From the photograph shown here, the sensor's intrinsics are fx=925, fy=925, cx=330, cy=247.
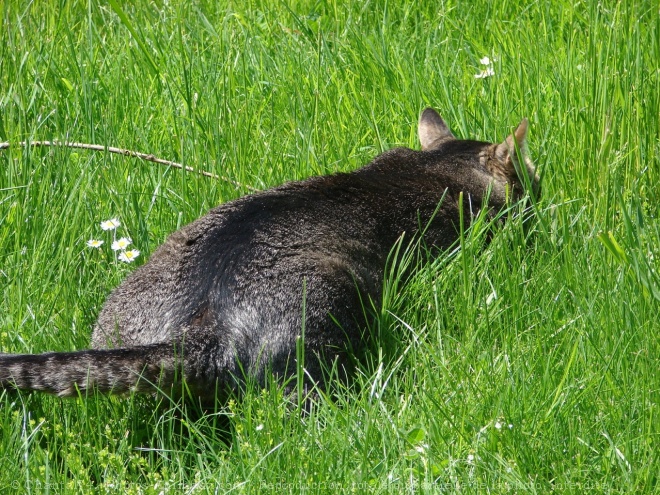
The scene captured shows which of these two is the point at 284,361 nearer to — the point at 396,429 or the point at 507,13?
the point at 396,429

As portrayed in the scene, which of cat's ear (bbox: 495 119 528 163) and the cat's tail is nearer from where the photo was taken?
the cat's tail

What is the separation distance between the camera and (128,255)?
365cm

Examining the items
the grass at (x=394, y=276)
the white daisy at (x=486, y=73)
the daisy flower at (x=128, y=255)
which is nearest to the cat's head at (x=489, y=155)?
the grass at (x=394, y=276)

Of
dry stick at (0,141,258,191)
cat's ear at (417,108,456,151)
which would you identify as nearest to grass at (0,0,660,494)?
dry stick at (0,141,258,191)

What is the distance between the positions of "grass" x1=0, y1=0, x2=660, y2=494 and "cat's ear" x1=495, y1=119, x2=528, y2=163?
0.13 m

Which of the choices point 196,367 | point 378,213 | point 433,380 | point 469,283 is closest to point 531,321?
point 469,283

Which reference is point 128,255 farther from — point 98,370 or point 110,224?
point 98,370

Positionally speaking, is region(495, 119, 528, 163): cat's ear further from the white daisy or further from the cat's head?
the white daisy

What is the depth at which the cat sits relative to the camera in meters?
2.76

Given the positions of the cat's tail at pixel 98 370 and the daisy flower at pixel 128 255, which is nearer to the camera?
the cat's tail at pixel 98 370

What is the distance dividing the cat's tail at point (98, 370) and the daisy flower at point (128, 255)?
87cm

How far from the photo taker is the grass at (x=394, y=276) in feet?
8.28

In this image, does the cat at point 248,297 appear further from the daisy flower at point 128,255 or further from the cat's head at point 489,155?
the cat's head at point 489,155

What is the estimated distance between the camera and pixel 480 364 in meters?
2.90
